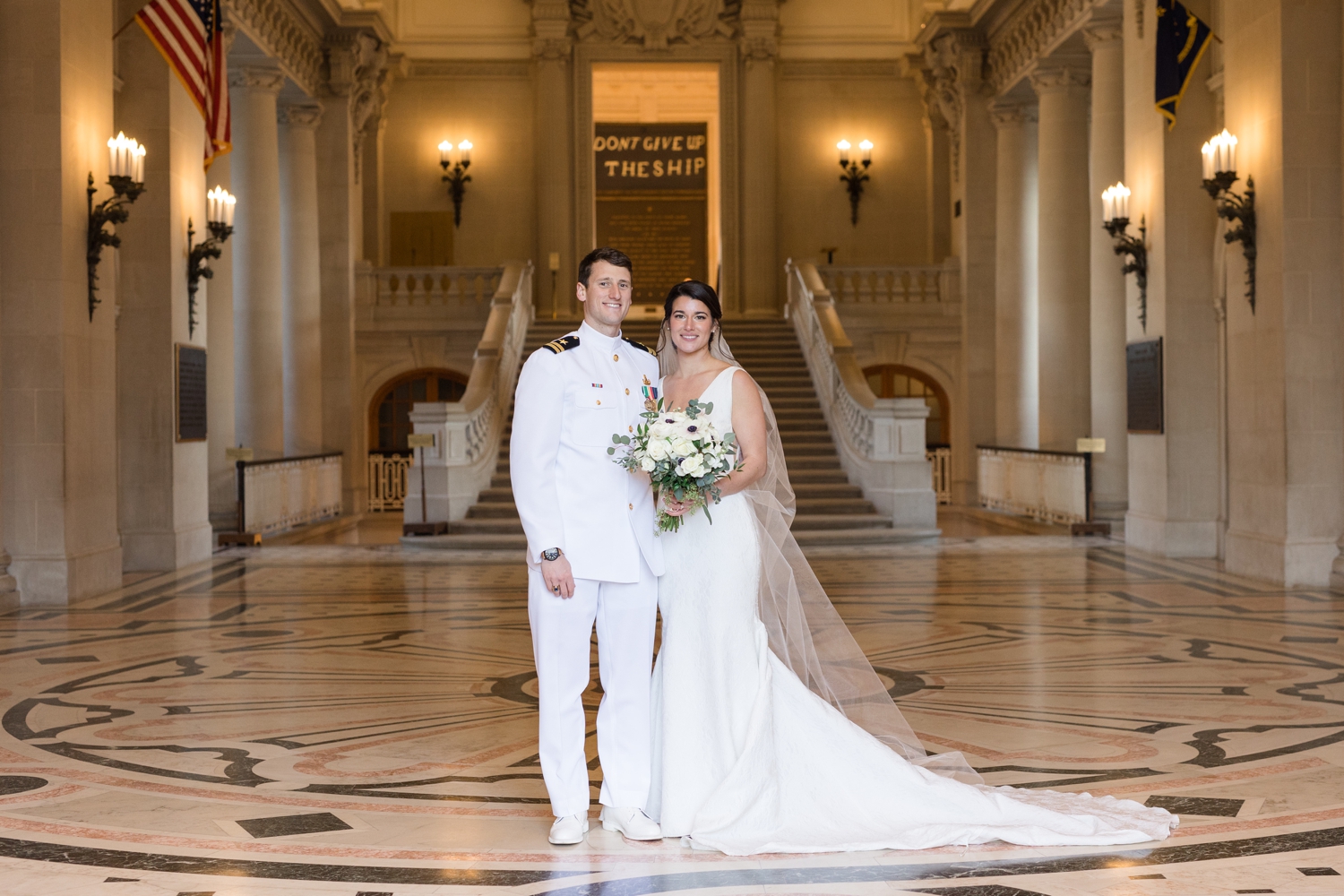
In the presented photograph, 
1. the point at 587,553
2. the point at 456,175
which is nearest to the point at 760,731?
the point at 587,553

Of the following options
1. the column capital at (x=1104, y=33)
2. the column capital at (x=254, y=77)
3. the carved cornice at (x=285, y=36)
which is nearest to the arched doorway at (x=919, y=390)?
the column capital at (x=1104, y=33)

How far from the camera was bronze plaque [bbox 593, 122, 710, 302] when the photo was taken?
24.4 meters

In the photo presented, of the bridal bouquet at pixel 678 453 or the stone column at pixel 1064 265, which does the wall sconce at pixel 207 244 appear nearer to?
the bridal bouquet at pixel 678 453

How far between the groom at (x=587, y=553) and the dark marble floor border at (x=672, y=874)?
1.09 feet

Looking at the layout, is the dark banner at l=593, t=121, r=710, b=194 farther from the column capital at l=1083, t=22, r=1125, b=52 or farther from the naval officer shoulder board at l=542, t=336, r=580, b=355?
the naval officer shoulder board at l=542, t=336, r=580, b=355

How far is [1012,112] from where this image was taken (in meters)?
19.7

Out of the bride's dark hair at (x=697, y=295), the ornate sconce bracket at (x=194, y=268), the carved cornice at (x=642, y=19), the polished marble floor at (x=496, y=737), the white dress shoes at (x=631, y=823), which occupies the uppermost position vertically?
the carved cornice at (x=642, y=19)

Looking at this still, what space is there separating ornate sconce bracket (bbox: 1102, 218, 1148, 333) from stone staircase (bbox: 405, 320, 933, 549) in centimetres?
323

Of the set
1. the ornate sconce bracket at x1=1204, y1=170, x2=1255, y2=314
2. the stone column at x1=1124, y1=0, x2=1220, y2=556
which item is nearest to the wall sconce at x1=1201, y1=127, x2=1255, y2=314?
the ornate sconce bracket at x1=1204, y1=170, x2=1255, y2=314

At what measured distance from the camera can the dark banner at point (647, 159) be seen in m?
24.3

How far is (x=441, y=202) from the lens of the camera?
22203 millimetres

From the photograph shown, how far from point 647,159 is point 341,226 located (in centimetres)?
703

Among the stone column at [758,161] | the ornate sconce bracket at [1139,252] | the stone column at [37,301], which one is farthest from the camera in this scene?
the stone column at [758,161]

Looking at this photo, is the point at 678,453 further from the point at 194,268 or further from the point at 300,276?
the point at 300,276
